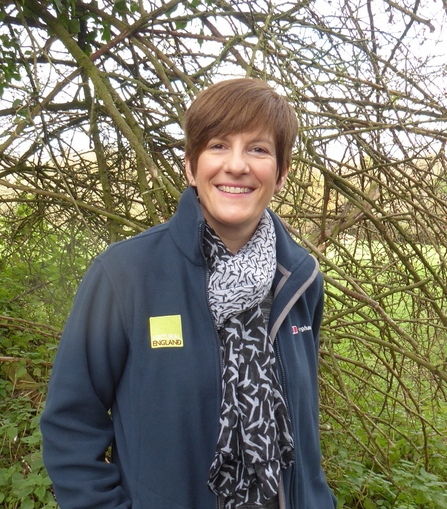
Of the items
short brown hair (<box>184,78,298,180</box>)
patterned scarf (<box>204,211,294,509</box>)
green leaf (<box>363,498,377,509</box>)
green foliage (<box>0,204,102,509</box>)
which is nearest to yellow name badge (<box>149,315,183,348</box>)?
patterned scarf (<box>204,211,294,509</box>)

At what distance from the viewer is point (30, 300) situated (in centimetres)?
419

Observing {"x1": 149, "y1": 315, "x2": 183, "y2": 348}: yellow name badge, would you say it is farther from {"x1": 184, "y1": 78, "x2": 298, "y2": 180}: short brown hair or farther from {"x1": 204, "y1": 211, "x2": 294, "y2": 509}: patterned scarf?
{"x1": 184, "y1": 78, "x2": 298, "y2": 180}: short brown hair

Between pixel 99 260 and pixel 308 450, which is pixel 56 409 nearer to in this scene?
pixel 99 260

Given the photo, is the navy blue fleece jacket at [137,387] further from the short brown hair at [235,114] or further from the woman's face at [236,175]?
the short brown hair at [235,114]

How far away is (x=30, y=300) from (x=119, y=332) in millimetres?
2971

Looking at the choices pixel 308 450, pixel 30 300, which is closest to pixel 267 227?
pixel 308 450

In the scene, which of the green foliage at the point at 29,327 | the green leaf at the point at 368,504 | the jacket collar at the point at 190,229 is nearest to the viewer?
the jacket collar at the point at 190,229

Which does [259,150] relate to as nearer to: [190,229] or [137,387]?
[190,229]

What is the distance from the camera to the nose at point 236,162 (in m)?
1.52

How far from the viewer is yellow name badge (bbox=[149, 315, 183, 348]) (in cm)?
142

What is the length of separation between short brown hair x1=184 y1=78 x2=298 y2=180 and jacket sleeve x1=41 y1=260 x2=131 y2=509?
1.43ft

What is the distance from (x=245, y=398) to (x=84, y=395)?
0.38m

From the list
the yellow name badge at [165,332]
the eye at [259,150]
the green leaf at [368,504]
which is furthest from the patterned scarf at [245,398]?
the green leaf at [368,504]

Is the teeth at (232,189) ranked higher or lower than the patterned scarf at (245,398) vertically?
higher
